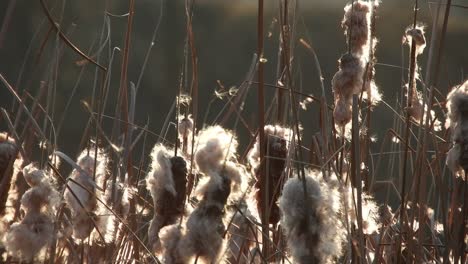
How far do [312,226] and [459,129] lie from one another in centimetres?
20

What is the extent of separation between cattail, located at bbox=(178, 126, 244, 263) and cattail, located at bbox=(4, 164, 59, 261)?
0.19 m

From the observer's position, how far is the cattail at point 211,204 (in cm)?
73

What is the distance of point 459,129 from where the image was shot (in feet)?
2.60

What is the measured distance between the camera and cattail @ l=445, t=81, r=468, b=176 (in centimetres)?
78

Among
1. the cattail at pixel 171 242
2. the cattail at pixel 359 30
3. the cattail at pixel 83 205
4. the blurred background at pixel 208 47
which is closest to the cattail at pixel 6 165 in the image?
the cattail at pixel 83 205

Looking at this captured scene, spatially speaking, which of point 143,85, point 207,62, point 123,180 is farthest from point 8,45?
point 123,180

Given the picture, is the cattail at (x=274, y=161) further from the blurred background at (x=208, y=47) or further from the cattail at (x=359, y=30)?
the blurred background at (x=208, y=47)

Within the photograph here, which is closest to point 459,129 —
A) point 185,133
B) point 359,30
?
point 359,30

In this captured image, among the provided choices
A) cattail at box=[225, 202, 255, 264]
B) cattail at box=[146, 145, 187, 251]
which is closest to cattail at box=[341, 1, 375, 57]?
cattail at box=[225, 202, 255, 264]

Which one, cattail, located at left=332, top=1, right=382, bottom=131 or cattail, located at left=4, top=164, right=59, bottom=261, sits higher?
cattail, located at left=332, top=1, right=382, bottom=131

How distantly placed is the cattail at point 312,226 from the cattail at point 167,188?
120 millimetres

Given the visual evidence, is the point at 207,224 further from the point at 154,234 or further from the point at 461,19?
the point at 461,19

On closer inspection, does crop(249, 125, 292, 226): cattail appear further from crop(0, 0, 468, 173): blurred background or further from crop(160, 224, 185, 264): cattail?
crop(0, 0, 468, 173): blurred background

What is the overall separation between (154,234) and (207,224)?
108 millimetres
